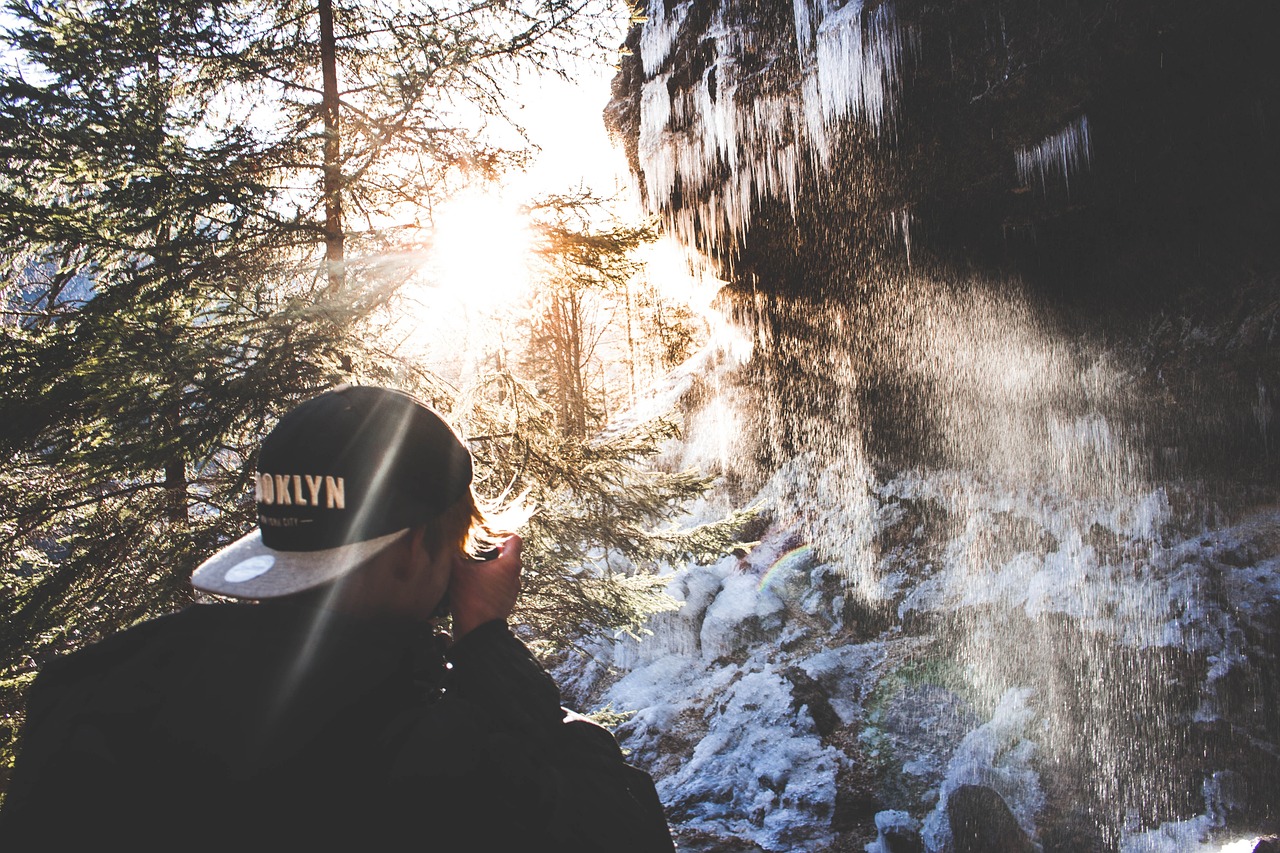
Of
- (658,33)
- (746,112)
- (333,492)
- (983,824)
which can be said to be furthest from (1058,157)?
(333,492)

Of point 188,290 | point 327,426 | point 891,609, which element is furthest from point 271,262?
point 891,609

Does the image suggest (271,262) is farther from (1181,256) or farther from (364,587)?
(1181,256)

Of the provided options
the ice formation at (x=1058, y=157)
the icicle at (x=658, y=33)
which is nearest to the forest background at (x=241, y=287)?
the icicle at (x=658, y=33)

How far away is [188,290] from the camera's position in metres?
3.75

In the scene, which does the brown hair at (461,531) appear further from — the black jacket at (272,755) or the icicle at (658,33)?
the icicle at (658,33)

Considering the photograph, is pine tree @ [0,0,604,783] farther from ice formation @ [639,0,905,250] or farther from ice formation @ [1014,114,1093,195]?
ice formation @ [1014,114,1093,195]

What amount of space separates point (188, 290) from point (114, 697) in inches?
145

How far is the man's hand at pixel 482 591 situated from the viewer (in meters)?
1.18

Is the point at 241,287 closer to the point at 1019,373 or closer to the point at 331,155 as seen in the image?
the point at 331,155

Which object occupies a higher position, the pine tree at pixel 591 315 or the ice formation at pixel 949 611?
the pine tree at pixel 591 315

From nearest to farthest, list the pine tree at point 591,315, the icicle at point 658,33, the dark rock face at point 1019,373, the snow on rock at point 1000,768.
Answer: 1. the pine tree at point 591,315
2. the snow on rock at point 1000,768
3. the dark rock face at point 1019,373
4. the icicle at point 658,33

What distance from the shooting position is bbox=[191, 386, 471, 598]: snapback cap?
1.04m

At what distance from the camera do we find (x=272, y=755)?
818 mm

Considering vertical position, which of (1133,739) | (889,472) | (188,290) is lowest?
(1133,739)
